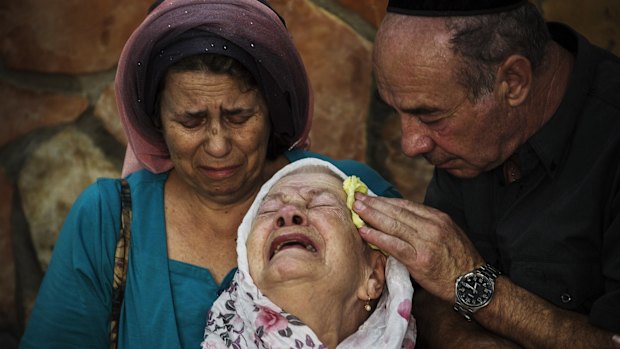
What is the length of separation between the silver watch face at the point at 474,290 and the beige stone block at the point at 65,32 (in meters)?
1.94

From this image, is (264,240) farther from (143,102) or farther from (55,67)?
(55,67)

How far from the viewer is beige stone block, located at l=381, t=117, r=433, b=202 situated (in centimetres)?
414

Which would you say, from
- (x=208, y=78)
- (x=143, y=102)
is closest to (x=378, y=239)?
(x=208, y=78)

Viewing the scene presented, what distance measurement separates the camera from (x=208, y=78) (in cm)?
301

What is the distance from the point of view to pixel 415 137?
9.58ft

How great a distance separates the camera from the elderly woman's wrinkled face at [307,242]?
9.08 feet

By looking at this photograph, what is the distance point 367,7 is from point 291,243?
1.55m

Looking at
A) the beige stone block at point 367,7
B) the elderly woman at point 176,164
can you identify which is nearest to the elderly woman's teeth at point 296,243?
the elderly woman at point 176,164

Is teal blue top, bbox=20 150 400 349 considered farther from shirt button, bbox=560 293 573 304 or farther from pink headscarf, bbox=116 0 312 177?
shirt button, bbox=560 293 573 304

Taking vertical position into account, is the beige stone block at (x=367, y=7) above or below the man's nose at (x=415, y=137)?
above

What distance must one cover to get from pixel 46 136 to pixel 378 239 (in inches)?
76.2

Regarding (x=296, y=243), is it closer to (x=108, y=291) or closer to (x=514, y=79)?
(x=108, y=291)

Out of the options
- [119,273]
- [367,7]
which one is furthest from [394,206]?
[367,7]

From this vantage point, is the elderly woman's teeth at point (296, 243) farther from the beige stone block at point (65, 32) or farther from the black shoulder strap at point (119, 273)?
the beige stone block at point (65, 32)
